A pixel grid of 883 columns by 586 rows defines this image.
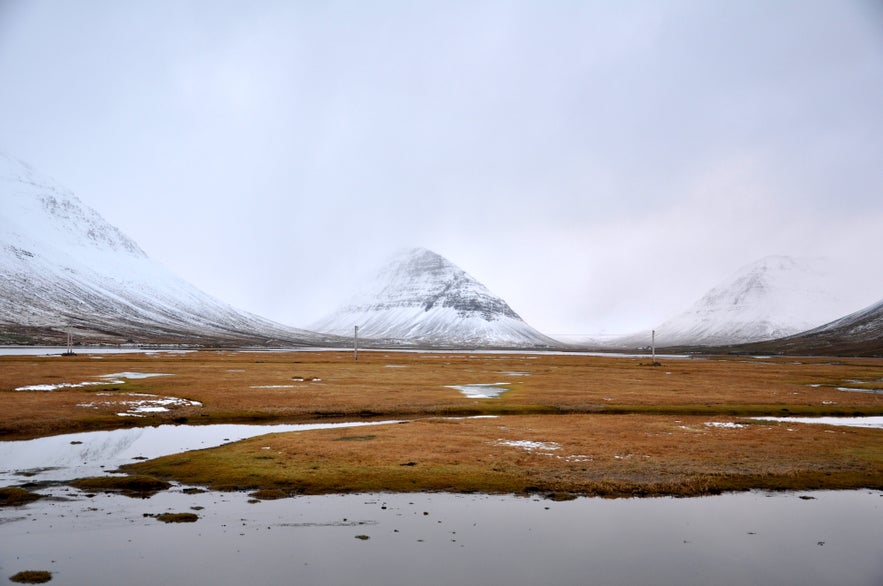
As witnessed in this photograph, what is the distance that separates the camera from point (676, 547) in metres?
18.8

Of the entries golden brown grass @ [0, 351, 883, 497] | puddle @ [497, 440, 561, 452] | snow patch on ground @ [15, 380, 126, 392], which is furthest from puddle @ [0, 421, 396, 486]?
snow patch on ground @ [15, 380, 126, 392]

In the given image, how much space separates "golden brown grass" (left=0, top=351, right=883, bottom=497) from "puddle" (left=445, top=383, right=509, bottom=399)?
1550 millimetres

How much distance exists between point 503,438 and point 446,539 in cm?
1766

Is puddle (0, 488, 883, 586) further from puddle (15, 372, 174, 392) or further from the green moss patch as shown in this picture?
puddle (15, 372, 174, 392)

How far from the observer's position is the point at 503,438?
36.7m

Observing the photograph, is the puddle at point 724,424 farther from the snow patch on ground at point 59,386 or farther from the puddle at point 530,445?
the snow patch on ground at point 59,386

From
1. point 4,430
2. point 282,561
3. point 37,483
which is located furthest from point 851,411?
point 4,430

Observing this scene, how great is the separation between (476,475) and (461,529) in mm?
6859

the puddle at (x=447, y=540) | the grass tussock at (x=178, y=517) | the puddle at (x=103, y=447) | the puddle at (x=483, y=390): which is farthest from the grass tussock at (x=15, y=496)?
the puddle at (x=483, y=390)

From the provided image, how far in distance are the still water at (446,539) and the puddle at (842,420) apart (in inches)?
927

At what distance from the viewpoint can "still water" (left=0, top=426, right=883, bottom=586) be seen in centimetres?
1678

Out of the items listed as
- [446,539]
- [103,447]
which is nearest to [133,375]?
[103,447]

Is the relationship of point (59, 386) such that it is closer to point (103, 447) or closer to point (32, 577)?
point (103, 447)

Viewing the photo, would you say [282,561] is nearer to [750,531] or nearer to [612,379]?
[750,531]
